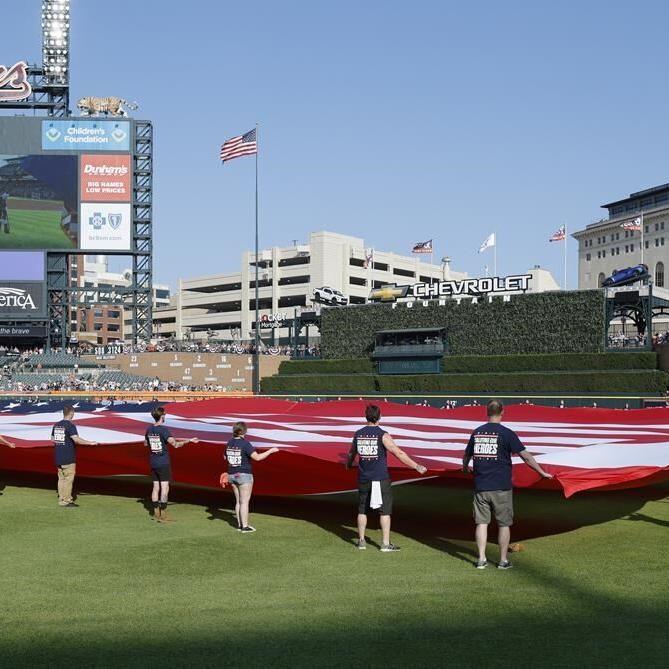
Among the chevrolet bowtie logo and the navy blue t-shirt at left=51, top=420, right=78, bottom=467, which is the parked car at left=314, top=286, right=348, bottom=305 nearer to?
the chevrolet bowtie logo

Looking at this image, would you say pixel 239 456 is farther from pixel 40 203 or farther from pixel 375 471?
pixel 40 203

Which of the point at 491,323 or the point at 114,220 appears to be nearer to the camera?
the point at 491,323

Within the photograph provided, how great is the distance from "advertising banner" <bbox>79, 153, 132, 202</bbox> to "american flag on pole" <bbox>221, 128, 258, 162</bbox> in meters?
13.9

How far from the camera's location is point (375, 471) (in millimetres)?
9242

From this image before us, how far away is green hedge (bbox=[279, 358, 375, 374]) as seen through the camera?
184 ft

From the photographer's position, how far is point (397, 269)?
365 ft

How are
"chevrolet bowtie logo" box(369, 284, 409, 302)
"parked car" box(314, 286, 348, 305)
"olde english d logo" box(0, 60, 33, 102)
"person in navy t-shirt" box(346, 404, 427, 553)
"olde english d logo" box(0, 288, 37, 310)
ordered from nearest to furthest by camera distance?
1. "person in navy t-shirt" box(346, 404, 427, 553)
2. "chevrolet bowtie logo" box(369, 284, 409, 302)
3. "olde english d logo" box(0, 288, 37, 310)
4. "parked car" box(314, 286, 348, 305)
5. "olde english d logo" box(0, 60, 33, 102)

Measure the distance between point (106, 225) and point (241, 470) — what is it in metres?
55.6

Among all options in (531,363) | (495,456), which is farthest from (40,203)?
(495,456)

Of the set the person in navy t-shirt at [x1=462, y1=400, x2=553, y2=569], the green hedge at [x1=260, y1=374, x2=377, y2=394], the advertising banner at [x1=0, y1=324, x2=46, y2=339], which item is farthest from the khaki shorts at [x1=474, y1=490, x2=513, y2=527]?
the advertising banner at [x1=0, y1=324, x2=46, y2=339]


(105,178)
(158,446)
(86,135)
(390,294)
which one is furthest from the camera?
(86,135)

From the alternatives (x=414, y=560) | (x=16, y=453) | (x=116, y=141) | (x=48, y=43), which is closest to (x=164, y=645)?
(x=414, y=560)

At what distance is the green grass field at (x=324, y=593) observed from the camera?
5824 millimetres

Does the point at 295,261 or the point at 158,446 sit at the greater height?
the point at 295,261
